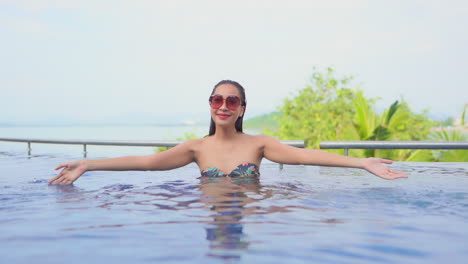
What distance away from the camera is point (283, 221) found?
3229 mm

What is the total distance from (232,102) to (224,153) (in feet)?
1.96

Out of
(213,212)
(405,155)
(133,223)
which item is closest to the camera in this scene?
(133,223)

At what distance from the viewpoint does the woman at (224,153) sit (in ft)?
15.9

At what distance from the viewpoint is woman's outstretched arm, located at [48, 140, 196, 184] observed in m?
4.73

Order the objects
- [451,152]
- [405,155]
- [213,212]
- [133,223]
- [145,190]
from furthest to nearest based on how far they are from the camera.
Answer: [405,155]
[451,152]
[145,190]
[213,212]
[133,223]

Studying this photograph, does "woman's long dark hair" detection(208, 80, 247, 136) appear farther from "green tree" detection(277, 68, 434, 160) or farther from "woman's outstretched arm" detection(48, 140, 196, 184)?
"green tree" detection(277, 68, 434, 160)

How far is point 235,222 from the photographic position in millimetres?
3104

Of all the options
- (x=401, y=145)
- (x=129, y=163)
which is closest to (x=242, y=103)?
(x=129, y=163)

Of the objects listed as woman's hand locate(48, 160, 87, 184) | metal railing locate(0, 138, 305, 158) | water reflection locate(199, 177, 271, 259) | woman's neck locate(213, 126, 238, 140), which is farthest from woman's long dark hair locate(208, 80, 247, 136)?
metal railing locate(0, 138, 305, 158)

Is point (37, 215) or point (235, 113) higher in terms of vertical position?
point (235, 113)

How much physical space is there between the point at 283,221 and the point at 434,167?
17.6 ft

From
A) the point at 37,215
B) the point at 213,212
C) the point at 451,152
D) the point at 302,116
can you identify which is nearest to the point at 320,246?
the point at 213,212

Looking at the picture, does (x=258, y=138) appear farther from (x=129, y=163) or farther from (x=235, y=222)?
(x=235, y=222)

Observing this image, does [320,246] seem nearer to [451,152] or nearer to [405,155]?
[451,152]
